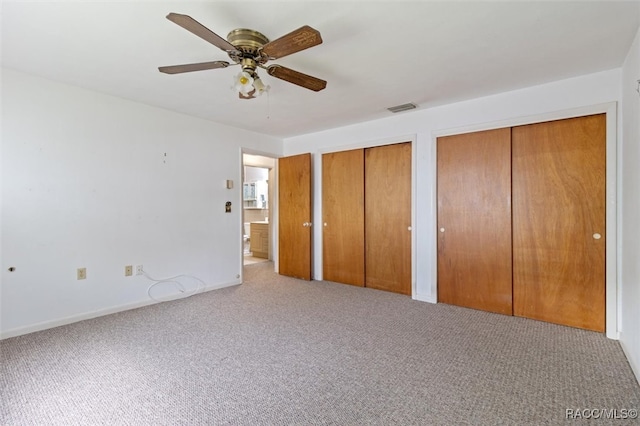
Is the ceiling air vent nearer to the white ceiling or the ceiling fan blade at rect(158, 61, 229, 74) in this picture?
the white ceiling

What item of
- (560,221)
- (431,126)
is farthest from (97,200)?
(560,221)

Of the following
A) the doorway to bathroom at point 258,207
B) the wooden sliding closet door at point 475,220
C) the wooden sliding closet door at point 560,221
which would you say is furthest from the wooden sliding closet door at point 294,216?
the wooden sliding closet door at point 560,221

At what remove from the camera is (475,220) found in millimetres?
3465

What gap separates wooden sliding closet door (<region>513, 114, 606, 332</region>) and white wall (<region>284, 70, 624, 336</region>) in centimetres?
17

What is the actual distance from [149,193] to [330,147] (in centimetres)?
255

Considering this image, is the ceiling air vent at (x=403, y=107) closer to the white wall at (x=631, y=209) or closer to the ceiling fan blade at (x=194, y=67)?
the white wall at (x=631, y=209)

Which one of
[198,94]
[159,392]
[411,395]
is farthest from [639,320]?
[198,94]

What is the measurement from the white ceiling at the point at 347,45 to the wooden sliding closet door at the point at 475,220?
573 mm

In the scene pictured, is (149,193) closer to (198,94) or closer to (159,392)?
(198,94)

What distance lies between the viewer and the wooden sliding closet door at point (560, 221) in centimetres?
281

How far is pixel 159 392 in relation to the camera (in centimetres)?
194

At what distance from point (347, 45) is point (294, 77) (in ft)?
1.53

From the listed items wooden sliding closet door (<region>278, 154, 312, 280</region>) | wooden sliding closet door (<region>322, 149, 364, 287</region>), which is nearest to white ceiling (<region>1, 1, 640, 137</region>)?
wooden sliding closet door (<region>322, 149, 364, 287</region>)

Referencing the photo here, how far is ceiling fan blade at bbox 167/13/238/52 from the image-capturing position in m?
1.49
